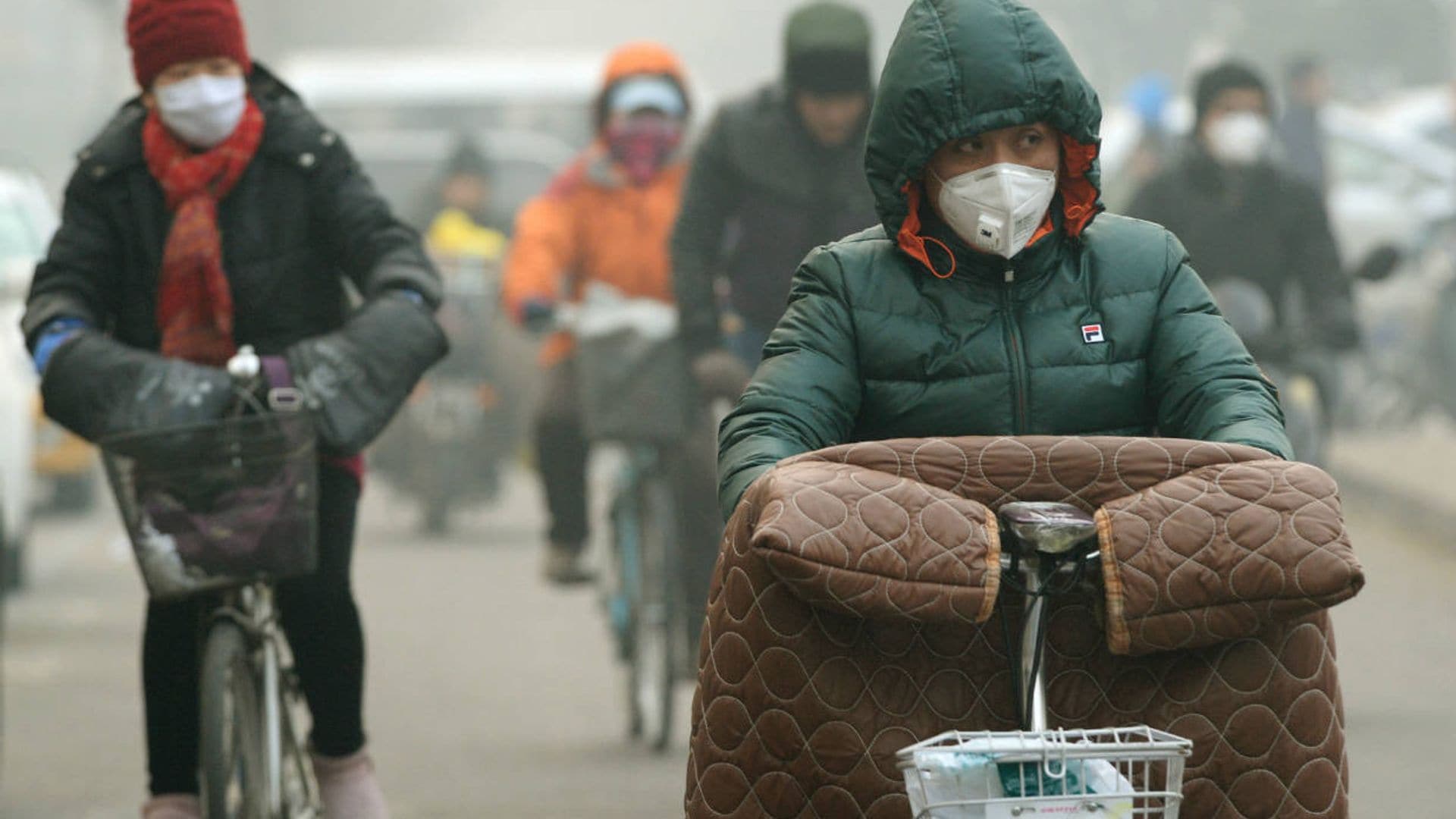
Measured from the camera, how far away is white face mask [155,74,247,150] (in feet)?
17.3

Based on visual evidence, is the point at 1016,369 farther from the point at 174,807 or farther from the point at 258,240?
the point at 174,807

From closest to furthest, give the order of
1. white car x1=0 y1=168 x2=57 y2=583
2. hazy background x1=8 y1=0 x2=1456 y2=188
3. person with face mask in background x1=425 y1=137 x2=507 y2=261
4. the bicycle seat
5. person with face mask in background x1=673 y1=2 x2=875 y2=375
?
the bicycle seat
person with face mask in background x1=673 y1=2 x2=875 y2=375
white car x1=0 y1=168 x2=57 y2=583
person with face mask in background x1=425 y1=137 x2=507 y2=261
hazy background x1=8 y1=0 x2=1456 y2=188

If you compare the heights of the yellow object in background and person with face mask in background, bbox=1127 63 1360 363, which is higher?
person with face mask in background, bbox=1127 63 1360 363

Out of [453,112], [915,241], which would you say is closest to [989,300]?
[915,241]

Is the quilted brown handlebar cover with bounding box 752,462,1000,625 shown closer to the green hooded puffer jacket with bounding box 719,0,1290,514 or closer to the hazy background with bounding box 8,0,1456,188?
the green hooded puffer jacket with bounding box 719,0,1290,514

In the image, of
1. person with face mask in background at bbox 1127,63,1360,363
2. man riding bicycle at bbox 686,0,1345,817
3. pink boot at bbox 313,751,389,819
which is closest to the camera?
man riding bicycle at bbox 686,0,1345,817

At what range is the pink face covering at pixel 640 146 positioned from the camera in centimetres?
902

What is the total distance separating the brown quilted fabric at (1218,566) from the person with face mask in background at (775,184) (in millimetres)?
4384

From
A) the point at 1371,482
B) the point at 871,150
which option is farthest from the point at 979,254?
the point at 1371,482

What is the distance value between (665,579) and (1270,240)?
2.07m

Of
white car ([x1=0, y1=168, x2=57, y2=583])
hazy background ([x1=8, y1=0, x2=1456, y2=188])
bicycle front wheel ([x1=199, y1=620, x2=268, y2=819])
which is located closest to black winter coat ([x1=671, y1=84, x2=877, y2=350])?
bicycle front wheel ([x1=199, y1=620, x2=268, y2=819])

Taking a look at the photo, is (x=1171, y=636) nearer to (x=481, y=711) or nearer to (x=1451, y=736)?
(x=1451, y=736)

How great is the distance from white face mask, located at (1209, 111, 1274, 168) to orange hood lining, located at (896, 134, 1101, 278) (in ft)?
17.2

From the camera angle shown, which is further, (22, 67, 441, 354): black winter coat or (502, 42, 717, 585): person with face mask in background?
(502, 42, 717, 585): person with face mask in background
